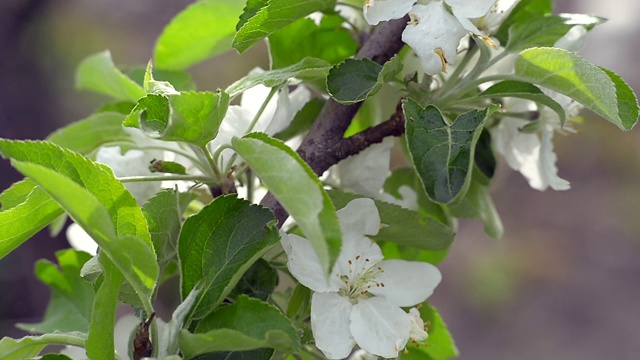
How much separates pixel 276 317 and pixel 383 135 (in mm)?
284

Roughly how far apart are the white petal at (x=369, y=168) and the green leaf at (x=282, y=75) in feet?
0.48

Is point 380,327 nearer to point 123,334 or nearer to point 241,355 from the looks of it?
point 241,355

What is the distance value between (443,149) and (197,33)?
0.47m

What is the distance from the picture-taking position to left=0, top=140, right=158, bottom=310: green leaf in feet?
1.79

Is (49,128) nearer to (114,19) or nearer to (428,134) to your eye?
(114,19)

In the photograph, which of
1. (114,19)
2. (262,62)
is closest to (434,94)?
(262,62)

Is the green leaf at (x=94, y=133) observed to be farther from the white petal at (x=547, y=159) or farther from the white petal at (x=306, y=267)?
the white petal at (x=547, y=159)

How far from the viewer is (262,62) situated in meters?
4.36

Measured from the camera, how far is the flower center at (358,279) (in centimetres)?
77

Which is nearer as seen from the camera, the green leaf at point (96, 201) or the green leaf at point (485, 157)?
the green leaf at point (96, 201)

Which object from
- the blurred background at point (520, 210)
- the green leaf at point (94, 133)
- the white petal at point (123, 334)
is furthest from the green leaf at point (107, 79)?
the blurred background at point (520, 210)

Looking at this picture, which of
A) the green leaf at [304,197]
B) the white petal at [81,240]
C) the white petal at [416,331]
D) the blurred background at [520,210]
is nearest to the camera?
the green leaf at [304,197]

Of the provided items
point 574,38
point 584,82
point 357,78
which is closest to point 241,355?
point 357,78

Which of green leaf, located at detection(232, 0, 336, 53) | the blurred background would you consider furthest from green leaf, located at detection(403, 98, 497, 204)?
the blurred background
